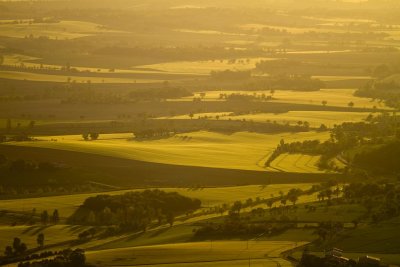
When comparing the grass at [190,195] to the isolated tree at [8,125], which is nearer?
the grass at [190,195]

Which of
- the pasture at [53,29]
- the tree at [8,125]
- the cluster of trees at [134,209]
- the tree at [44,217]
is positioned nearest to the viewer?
the tree at [44,217]

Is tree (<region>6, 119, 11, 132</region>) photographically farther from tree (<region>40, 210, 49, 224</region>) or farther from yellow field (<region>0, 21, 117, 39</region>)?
yellow field (<region>0, 21, 117, 39</region>)

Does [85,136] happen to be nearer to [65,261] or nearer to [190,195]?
[190,195]

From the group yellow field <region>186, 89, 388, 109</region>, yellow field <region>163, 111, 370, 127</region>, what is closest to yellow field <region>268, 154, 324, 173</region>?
yellow field <region>163, 111, 370, 127</region>

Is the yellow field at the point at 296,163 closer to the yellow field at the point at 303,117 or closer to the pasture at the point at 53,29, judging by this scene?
the yellow field at the point at 303,117

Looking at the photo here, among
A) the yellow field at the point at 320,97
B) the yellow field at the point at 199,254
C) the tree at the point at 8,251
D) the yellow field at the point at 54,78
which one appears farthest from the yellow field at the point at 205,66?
the tree at the point at 8,251

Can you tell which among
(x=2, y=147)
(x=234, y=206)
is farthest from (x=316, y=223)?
(x=2, y=147)
